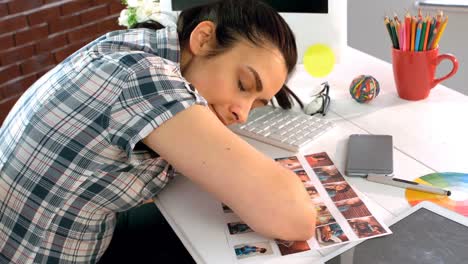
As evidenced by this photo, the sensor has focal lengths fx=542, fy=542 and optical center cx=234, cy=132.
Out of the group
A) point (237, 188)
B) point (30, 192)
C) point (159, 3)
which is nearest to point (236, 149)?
point (237, 188)

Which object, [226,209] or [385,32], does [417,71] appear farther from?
[385,32]

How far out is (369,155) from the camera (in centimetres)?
101

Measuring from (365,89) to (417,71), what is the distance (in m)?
0.12

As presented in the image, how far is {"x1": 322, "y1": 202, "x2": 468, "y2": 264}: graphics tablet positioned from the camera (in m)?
0.75

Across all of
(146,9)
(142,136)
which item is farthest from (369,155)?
(146,9)

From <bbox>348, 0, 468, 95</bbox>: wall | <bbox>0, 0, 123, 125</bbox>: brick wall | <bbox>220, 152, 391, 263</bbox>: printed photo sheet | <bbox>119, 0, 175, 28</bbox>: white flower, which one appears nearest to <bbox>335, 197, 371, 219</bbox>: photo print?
<bbox>220, 152, 391, 263</bbox>: printed photo sheet

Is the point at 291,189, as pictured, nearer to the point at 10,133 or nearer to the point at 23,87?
the point at 10,133

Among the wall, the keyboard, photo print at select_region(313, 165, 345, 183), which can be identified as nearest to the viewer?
photo print at select_region(313, 165, 345, 183)

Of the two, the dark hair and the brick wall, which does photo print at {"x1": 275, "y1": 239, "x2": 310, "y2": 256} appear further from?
the brick wall

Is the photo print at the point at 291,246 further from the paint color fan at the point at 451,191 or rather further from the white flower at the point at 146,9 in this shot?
the white flower at the point at 146,9

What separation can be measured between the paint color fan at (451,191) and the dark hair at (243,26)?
330mm

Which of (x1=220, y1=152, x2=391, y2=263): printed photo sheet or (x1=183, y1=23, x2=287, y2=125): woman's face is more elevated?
(x1=183, y1=23, x2=287, y2=125): woman's face

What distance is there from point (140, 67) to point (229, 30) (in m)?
0.21

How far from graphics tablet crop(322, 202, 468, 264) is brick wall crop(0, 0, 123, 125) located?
6.85 feet
